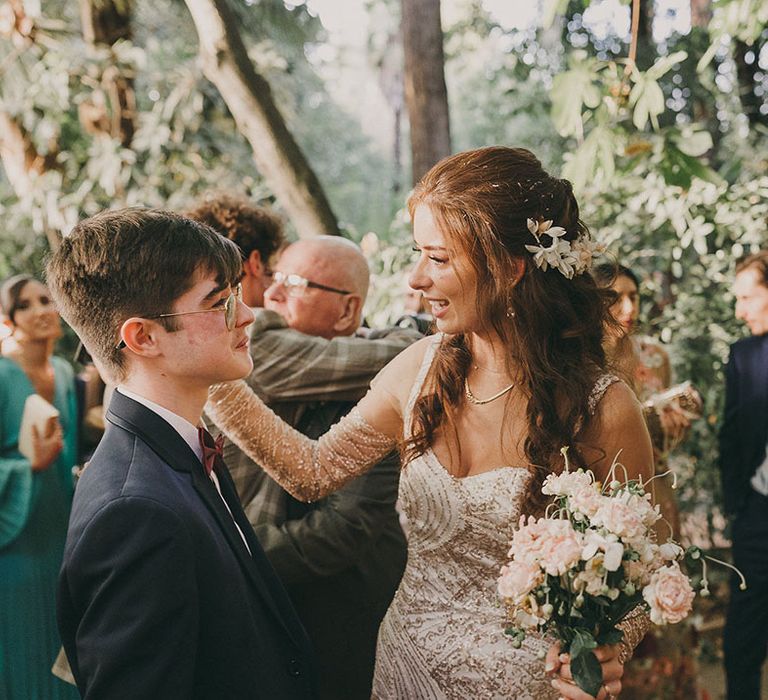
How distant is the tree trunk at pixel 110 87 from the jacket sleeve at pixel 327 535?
461 cm

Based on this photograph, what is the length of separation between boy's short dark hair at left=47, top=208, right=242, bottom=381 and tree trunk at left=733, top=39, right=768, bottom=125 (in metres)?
5.62

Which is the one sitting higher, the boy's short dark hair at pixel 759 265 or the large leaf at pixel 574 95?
the large leaf at pixel 574 95

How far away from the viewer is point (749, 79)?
6293 mm

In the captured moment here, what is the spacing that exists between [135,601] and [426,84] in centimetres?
467

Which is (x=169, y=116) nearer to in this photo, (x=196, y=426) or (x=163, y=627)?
(x=196, y=426)

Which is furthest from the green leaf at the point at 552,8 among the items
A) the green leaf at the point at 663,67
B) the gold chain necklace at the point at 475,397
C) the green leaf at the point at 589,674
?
the green leaf at the point at 589,674

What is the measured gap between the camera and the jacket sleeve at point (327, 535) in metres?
2.66

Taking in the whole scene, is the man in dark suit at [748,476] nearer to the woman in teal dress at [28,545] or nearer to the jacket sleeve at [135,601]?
the woman in teal dress at [28,545]

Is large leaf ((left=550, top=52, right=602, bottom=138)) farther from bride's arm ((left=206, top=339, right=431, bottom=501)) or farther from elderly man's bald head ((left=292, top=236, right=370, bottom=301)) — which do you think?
bride's arm ((left=206, top=339, right=431, bottom=501))

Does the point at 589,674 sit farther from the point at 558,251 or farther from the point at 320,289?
the point at 320,289

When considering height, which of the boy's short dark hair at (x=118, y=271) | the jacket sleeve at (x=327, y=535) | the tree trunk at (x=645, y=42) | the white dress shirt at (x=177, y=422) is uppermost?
the tree trunk at (x=645, y=42)

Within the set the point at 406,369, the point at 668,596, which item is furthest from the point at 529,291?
the point at 668,596

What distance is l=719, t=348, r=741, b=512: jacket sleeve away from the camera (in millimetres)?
4551

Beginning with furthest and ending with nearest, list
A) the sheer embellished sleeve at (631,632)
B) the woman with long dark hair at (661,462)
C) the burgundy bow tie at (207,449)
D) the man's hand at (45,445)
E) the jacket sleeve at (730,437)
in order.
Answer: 1. the jacket sleeve at (730,437)
2. the woman with long dark hair at (661,462)
3. the man's hand at (45,445)
4. the sheer embellished sleeve at (631,632)
5. the burgundy bow tie at (207,449)
